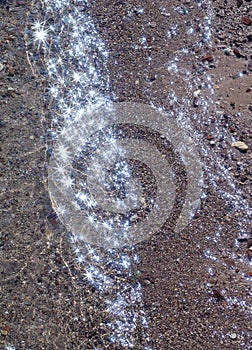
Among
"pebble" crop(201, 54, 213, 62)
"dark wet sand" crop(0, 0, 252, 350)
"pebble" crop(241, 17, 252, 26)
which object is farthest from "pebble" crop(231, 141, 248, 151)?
"pebble" crop(241, 17, 252, 26)

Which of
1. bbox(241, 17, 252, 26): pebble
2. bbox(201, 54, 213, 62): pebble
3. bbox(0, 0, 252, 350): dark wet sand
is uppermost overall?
bbox(241, 17, 252, 26): pebble

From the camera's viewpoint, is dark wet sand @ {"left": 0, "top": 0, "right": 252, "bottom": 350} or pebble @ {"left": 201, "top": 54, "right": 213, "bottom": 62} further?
pebble @ {"left": 201, "top": 54, "right": 213, "bottom": 62}

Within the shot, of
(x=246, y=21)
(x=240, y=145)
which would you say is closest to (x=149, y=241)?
(x=240, y=145)

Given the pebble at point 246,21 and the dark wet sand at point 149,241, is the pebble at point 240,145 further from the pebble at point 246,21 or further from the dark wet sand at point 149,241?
the pebble at point 246,21

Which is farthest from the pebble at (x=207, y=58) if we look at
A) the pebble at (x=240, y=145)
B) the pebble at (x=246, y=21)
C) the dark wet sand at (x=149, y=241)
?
the pebble at (x=240, y=145)

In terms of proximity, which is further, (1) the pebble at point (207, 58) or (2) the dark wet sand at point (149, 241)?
(1) the pebble at point (207, 58)

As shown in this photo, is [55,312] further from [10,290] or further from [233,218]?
[233,218]

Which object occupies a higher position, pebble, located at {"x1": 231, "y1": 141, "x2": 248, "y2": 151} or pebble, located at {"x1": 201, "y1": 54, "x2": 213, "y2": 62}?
pebble, located at {"x1": 201, "y1": 54, "x2": 213, "y2": 62}

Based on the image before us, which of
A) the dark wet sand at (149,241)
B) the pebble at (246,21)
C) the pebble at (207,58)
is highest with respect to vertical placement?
the pebble at (246,21)

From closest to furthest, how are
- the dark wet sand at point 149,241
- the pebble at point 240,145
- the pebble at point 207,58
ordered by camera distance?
1. the dark wet sand at point 149,241
2. the pebble at point 240,145
3. the pebble at point 207,58

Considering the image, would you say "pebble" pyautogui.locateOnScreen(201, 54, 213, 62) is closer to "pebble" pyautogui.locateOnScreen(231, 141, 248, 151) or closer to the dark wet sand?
the dark wet sand

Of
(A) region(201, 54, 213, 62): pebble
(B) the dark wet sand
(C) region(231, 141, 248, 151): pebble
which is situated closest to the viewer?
(B) the dark wet sand

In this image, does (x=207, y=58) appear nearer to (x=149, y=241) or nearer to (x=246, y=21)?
(x=246, y=21)
